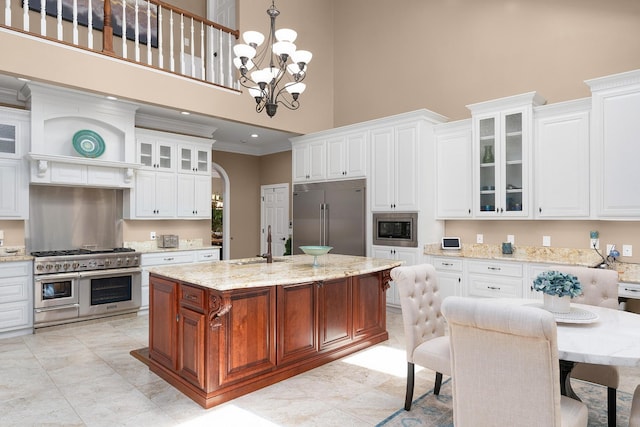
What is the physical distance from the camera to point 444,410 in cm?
267

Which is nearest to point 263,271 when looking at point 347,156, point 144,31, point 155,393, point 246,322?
point 246,322

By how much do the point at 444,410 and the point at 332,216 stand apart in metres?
3.77

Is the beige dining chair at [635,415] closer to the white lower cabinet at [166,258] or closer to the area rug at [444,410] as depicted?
the area rug at [444,410]

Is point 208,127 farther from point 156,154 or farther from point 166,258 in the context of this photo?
point 166,258

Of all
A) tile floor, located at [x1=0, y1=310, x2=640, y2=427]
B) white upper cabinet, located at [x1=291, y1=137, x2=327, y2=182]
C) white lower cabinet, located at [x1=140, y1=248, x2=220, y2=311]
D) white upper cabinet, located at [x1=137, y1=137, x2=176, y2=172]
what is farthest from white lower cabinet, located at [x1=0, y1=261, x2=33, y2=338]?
white upper cabinet, located at [x1=291, y1=137, x2=327, y2=182]

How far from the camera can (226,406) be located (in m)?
2.71

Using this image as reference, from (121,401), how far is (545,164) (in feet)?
15.2

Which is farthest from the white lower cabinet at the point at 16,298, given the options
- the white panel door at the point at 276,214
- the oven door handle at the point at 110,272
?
the white panel door at the point at 276,214

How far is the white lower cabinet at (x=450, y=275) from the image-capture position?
488 cm

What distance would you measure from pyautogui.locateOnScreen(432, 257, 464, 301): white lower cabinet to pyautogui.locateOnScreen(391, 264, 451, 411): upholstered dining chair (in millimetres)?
2099

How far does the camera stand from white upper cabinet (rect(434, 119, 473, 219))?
5.01 metres

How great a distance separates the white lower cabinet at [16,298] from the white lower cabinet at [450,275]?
4.77m

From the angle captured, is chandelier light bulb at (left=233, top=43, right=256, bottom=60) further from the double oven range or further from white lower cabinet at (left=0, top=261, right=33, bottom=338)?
white lower cabinet at (left=0, top=261, right=33, bottom=338)

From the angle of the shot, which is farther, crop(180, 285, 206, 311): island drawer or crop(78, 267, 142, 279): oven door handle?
crop(78, 267, 142, 279): oven door handle
